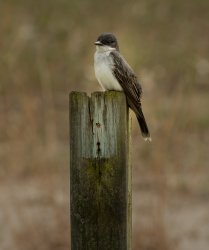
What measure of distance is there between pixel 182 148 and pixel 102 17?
8311 millimetres

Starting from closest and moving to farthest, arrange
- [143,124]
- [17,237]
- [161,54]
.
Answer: [143,124] → [17,237] → [161,54]

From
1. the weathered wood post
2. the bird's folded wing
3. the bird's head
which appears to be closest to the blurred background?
the bird's head

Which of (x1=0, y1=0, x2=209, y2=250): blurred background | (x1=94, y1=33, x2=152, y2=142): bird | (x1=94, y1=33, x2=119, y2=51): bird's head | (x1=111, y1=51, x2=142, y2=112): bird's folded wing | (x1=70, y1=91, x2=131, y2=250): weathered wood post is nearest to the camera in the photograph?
(x1=70, y1=91, x2=131, y2=250): weathered wood post

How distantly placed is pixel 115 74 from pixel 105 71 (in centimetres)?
13

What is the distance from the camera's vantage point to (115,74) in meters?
6.69

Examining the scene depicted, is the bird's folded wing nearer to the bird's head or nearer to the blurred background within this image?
the bird's head

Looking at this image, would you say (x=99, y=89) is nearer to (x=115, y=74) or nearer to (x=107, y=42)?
(x=107, y=42)

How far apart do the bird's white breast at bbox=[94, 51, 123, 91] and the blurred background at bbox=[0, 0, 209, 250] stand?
10.2ft

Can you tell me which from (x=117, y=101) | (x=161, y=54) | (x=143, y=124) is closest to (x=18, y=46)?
(x=161, y=54)

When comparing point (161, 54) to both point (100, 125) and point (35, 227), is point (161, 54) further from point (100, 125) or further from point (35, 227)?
point (100, 125)

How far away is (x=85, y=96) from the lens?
487 cm

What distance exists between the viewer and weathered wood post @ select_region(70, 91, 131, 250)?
16.0 ft

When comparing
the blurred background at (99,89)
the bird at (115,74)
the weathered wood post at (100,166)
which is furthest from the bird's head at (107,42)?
the blurred background at (99,89)

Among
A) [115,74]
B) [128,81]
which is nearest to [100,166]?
[128,81]
